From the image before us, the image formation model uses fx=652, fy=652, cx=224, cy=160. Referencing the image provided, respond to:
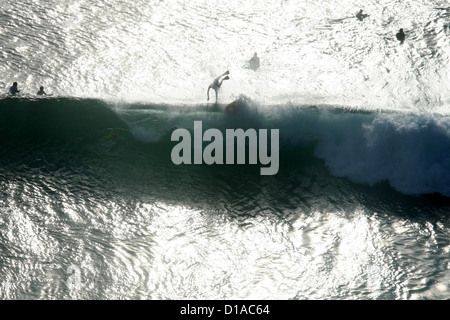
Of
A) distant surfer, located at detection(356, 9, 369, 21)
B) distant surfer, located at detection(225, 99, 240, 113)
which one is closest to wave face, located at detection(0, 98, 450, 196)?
distant surfer, located at detection(225, 99, 240, 113)

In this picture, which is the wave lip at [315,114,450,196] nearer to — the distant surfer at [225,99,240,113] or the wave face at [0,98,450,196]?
the wave face at [0,98,450,196]

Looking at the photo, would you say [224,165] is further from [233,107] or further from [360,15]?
[360,15]

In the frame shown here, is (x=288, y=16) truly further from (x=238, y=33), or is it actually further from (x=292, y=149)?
(x=292, y=149)

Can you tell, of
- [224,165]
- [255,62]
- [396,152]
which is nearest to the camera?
[224,165]

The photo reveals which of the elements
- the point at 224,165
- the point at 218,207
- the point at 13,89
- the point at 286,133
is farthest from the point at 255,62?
the point at 13,89
